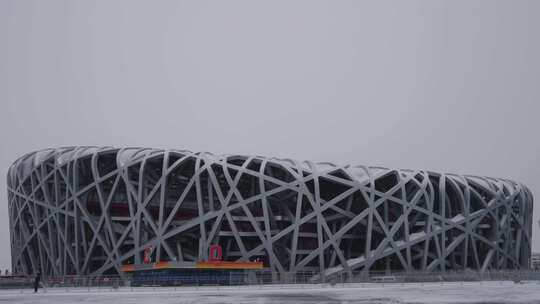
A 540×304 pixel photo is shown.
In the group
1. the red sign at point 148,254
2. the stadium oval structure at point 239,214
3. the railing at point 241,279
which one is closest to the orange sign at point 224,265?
the railing at point 241,279

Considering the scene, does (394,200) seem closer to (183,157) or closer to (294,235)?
(294,235)

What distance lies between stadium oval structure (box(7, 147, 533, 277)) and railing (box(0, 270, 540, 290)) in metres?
5.03

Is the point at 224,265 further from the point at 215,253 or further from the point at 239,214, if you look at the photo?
the point at 239,214

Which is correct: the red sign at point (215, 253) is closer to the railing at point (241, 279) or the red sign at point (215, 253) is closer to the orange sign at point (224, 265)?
the orange sign at point (224, 265)

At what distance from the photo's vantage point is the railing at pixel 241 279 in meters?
50.9

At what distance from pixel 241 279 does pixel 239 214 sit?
13.4 m

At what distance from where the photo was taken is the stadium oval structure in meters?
64.3

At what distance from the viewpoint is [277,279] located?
191ft

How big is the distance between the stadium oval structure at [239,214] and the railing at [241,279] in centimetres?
503

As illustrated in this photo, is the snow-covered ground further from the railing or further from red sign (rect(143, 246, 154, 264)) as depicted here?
red sign (rect(143, 246, 154, 264))

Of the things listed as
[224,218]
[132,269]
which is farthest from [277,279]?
[132,269]

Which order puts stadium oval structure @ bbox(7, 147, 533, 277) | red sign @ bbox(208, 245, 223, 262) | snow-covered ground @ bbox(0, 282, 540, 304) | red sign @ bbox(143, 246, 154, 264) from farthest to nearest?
1. stadium oval structure @ bbox(7, 147, 533, 277)
2. red sign @ bbox(143, 246, 154, 264)
3. red sign @ bbox(208, 245, 223, 262)
4. snow-covered ground @ bbox(0, 282, 540, 304)

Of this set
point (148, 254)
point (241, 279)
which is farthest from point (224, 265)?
point (148, 254)

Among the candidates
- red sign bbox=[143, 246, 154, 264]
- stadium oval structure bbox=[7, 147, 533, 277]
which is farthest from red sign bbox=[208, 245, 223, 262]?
red sign bbox=[143, 246, 154, 264]
